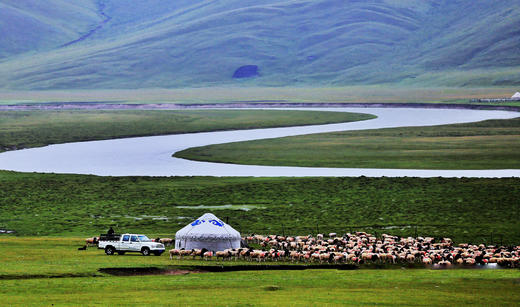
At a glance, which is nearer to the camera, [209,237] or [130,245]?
[130,245]

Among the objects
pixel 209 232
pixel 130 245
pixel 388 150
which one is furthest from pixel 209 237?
pixel 388 150

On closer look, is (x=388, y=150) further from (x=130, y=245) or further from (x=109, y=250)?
(x=109, y=250)

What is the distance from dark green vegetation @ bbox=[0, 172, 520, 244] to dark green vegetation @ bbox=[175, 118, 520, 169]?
56.7 feet

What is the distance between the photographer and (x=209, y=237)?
5081 cm

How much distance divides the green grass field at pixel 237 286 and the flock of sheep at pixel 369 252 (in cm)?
155

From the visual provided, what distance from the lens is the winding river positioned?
88062 millimetres

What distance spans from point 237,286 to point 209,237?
1232cm

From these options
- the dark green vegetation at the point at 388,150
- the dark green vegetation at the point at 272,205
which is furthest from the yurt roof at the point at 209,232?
the dark green vegetation at the point at 388,150

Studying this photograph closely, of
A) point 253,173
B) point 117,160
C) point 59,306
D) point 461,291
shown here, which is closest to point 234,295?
point 59,306

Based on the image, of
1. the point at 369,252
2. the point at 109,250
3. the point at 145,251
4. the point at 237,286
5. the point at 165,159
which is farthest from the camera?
the point at 165,159

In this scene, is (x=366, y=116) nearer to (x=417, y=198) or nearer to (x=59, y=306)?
(x=417, y=198)

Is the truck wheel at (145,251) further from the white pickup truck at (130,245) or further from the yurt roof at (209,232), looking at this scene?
the yurt roof at (209,232)

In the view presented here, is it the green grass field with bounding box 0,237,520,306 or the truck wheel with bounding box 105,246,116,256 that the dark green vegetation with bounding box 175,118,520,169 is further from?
the green grass field with bounding box 0,237,520,306

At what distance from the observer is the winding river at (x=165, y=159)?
88062 millimetres
